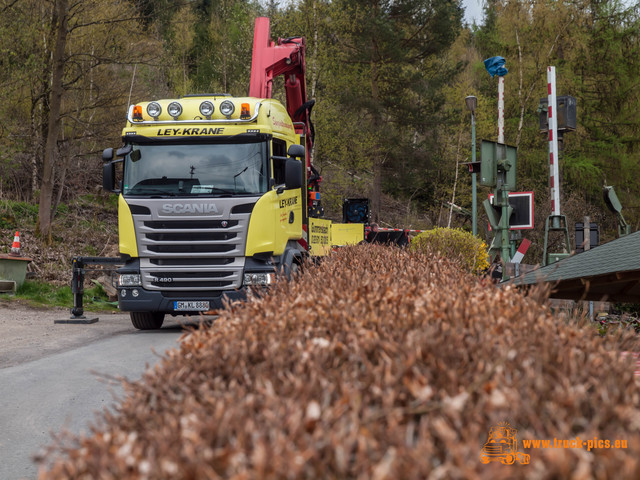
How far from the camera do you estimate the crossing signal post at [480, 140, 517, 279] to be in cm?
1327

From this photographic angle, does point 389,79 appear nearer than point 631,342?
No

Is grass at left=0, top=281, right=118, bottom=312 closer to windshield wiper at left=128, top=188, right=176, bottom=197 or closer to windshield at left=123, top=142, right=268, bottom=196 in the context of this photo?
windshield wiper at left=128, top=188, right=176, bottom=197

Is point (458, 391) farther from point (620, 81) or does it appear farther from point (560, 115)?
point (620, 81)

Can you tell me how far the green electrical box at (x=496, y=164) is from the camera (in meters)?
13.2

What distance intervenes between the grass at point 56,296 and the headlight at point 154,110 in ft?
19.5

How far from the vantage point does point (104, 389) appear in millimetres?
8086

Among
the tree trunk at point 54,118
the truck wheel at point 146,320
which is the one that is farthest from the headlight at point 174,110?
the tree trunk at point 54,118

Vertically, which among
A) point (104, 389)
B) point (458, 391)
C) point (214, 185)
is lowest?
point (104, 389)

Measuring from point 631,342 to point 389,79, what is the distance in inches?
1490

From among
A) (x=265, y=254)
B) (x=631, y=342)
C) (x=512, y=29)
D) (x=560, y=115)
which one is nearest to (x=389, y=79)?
(x=512, y=29)

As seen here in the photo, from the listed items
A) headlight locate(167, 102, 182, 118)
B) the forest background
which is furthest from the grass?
the forest background

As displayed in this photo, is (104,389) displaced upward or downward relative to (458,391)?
downward

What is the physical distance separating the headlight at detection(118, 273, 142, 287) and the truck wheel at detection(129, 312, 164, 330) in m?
1.02

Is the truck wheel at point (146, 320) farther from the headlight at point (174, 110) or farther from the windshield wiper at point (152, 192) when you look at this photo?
the headlight at point (174, 110)
